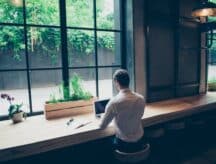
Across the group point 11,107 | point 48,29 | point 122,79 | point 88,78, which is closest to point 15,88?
point 11,107

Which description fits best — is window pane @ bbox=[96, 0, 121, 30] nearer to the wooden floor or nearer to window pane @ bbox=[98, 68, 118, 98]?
window pane @ bbox=[98, 68, 118, 98]

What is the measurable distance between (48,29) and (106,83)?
1.04m

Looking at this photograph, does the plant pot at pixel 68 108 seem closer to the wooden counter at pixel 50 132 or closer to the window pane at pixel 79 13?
the wooden counter at pixel 50 132

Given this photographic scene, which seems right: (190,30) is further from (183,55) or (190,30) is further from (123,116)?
(123,116)

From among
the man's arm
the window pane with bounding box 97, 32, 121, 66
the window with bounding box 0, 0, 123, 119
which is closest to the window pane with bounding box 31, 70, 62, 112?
the window with bounding box 0, 0, 123, 119

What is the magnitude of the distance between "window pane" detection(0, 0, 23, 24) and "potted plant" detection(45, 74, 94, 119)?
35.8 inches

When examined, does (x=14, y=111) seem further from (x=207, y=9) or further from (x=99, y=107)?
(x=207, y=9)

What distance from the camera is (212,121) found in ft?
11.8

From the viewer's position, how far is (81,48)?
2738 mm

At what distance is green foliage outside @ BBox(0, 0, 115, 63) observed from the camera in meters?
2.31

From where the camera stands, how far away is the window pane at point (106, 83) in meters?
2.86

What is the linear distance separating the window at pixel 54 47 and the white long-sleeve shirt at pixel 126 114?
3.14ft

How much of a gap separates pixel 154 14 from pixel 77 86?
149cm

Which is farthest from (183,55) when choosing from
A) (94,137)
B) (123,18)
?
(94,137)
